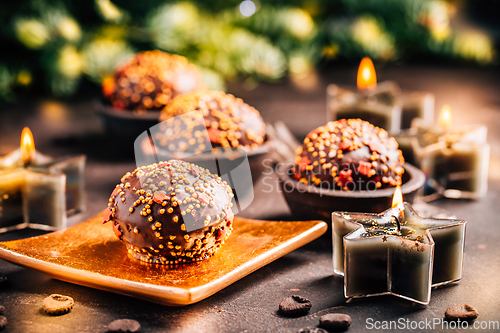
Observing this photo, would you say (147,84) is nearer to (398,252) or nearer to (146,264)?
(146,264)

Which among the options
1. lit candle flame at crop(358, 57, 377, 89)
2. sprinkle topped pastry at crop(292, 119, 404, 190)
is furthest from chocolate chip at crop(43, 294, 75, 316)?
lit candle flame at crop(358, 57, 377, 89)

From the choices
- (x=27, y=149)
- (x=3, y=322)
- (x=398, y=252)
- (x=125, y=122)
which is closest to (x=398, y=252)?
(x=398, y=252)

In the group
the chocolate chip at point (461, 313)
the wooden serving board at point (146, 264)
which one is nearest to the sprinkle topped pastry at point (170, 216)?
the wooden serving board at point (146, 264)

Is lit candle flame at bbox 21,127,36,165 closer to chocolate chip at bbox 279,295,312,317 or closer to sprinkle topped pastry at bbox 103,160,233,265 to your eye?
sprinkle topped pastry at bbox 103,160,233,265

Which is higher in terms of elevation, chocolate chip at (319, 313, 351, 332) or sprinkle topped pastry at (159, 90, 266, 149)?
sprinkle topped pastry at (159, 90, 266, 149)

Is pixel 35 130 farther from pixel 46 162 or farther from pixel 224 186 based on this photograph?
pixel 224 186

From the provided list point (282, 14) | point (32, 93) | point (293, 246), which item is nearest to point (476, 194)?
point (293, 246)
